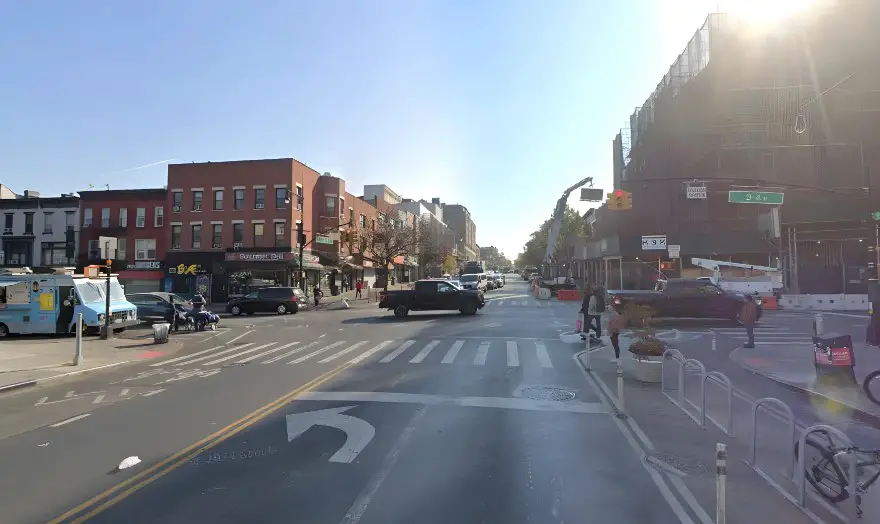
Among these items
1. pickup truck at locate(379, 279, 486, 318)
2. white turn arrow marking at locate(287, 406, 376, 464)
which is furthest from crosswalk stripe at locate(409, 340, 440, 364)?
pickup truck at locate(379, 279, 486, 318)

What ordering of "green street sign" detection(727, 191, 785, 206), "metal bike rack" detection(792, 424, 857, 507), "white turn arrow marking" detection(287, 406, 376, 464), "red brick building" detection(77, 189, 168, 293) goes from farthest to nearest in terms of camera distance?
"red brick building" detection(77, 189, 168, 293) < "green street sign" detection(727, 191, 785, 206) < "white turn arrow marking" detection(287, 406, 376, 464) < "metal bike rack" detection(792, 424, 857, 507)

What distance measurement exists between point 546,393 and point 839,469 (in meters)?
5.13

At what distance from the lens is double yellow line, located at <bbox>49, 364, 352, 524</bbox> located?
4.70m

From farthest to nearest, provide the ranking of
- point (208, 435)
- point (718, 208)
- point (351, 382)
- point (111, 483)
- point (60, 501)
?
point (718, 208) → point (351, 382) → point (208, 435) → point (111, 483) → point (60, 501)

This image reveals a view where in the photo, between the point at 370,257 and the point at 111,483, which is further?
the point at 370,257

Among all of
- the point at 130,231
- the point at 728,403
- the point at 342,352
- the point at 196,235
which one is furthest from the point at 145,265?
the point at 728,403

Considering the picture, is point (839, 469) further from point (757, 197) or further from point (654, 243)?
point (654, 243)

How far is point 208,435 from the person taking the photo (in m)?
7.03

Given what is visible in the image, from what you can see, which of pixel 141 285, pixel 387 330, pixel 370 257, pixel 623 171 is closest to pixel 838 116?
pixel 623 171

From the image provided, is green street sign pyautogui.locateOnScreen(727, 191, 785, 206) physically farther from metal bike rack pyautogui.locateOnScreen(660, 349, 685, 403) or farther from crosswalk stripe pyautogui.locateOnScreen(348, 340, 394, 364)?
crosswalk stripe pyautogui.locateOnScreen(348, 340, 394, 364)

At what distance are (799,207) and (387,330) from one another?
33.5m

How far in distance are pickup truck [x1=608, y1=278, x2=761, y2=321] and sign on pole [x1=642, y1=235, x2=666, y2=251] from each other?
1936 centimetres

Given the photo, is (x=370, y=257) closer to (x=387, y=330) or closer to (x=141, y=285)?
(x=141, y=285)

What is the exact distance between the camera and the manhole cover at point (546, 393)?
910 centimetres
